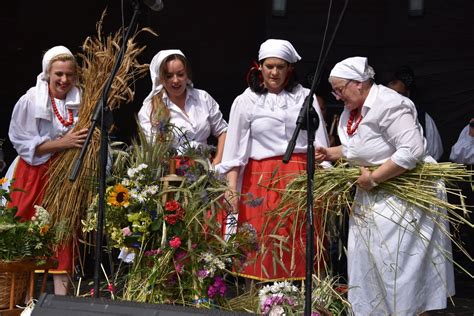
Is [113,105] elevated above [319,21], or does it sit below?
below

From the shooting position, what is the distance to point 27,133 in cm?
575

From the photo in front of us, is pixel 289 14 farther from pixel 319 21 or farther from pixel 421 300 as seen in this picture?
pixel 421 300

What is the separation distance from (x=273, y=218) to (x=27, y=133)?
1501mm

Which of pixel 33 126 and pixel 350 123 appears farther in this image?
pixel 33 126

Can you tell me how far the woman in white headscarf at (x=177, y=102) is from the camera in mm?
5645

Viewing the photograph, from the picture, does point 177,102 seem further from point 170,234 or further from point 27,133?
point 170,234

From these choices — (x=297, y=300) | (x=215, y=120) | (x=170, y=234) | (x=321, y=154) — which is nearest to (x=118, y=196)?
(x=170, y=234)

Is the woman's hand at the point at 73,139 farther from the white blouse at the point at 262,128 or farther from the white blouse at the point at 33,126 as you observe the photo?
the white blouse at the point at 262,128

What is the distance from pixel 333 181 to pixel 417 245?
1.63 feet

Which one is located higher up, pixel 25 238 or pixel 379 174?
pixel 379 174

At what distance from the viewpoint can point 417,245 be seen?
489 centimetres

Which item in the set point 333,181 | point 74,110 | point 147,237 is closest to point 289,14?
point 74,110

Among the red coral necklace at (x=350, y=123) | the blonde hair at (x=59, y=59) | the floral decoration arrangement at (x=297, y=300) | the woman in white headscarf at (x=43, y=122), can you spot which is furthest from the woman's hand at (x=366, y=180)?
the blonde hair at (x=59, y=59)

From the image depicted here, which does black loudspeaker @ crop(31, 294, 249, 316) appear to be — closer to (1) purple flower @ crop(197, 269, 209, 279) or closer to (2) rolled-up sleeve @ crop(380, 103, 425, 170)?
(1) purple flower @ crop(197, 269, 209, 279)
